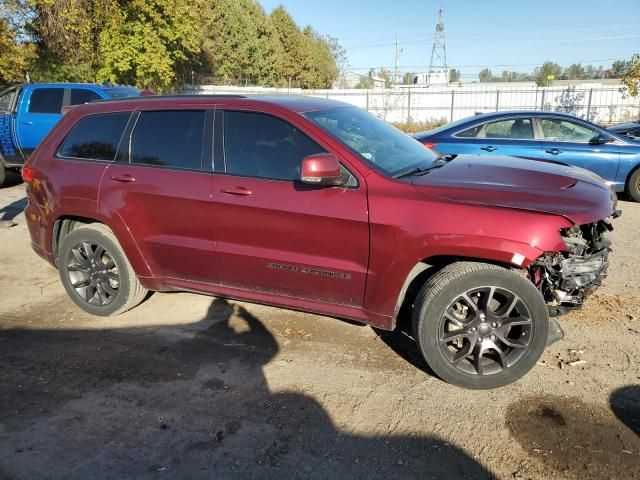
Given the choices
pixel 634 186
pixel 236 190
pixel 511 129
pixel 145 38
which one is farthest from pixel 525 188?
pixel 145 38

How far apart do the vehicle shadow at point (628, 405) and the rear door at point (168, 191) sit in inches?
113

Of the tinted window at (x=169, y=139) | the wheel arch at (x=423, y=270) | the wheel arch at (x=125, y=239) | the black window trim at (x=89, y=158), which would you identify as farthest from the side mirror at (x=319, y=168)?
the black window trim at (x=89, y=158)

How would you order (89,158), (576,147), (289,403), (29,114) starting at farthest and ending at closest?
(29,114)
(576,147)
(89,158)
(289,403)

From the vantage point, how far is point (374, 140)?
3.96 m

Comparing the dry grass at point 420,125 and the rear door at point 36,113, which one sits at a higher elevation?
the rear door at point 36,113

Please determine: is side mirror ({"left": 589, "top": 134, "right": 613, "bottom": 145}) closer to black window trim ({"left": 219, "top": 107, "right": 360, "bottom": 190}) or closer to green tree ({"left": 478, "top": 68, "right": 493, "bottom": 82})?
black window trim ({"left": 219, "top": 107, "right": 360, "bottom": 190})

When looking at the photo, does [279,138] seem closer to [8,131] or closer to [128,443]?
[128,443]

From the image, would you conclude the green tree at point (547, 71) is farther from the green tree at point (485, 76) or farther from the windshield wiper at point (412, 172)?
the windshield wiper at point (412, 172)

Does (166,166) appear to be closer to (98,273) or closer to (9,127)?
(98,273)

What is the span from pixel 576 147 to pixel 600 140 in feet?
1.67

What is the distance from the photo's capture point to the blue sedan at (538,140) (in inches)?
300

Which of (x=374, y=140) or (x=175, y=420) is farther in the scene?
(x=374, y=140)

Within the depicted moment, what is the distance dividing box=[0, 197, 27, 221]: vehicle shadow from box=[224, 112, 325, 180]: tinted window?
245 inches

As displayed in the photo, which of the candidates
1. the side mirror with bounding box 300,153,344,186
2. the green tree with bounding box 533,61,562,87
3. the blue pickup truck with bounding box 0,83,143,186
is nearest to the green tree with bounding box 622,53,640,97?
the blue pickup truck with bounding box 0,83,143,186
